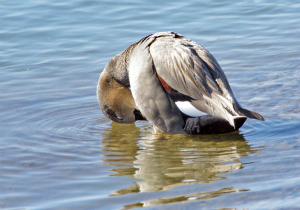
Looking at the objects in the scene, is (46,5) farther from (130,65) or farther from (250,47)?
(130,65)

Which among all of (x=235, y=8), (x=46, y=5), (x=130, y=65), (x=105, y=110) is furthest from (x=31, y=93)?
(x=235, y=8)

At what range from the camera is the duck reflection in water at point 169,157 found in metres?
5.12

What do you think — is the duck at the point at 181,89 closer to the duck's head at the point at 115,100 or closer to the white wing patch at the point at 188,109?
the white wing patch at the point at 188,109

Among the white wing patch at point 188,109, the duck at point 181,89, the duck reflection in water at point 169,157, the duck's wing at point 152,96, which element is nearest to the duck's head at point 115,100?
the duck reflection in water at point 169,157

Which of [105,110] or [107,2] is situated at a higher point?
[107,2]

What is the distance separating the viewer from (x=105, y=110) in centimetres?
730

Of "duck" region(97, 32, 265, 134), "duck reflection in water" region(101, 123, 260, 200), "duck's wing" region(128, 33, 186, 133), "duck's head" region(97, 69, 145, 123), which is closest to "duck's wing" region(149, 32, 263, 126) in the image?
"duck" region(97, 32, 265, 134)

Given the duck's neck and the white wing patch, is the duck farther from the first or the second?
the duck's neck

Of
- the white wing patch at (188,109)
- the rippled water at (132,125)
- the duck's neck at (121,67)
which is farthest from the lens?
the duck's neck at (121,67)

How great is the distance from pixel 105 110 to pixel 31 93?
161cm

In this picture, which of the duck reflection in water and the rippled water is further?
the duck reflection in water

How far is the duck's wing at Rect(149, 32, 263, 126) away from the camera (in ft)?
19.7

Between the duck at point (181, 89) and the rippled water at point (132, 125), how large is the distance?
235mm

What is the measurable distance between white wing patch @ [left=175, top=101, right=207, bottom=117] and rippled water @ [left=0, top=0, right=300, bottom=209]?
349mm
